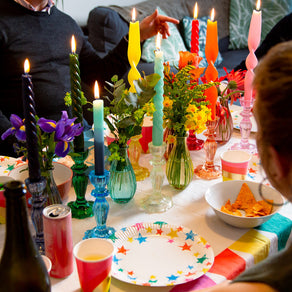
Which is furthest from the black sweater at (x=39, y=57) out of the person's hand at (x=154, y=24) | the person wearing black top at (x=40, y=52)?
the person's hand at (x=154, y=24)

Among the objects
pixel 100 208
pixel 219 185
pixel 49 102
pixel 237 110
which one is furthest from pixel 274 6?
A: pixel 100 208

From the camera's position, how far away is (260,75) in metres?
0.59

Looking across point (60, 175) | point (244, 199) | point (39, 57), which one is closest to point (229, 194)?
point (244, 199)

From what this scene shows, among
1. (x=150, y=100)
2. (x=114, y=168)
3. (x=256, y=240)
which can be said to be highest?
(x=150, y=100)

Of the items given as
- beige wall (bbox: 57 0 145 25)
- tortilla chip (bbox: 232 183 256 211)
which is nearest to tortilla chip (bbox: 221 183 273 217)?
tortilla chip (bbox: 232 183 256 211)

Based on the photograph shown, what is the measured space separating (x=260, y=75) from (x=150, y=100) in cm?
47

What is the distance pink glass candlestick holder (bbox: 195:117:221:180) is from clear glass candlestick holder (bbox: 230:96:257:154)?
A: 197 mm

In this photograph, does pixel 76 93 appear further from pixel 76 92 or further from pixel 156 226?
pixel 156 226

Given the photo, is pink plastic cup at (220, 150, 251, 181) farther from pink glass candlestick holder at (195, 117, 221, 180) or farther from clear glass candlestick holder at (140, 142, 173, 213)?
clear glass candlestick holder at (140, 142, 173, 213)

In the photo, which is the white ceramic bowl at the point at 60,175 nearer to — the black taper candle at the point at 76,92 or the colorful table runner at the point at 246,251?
the black taper candle at the point at 76,92

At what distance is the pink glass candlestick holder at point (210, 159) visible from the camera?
4.10 feet

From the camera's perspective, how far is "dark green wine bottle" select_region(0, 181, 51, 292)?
58 centimetres

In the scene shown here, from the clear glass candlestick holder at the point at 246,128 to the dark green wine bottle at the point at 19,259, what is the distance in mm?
971

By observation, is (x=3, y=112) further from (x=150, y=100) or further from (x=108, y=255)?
(x=108, y=255)
